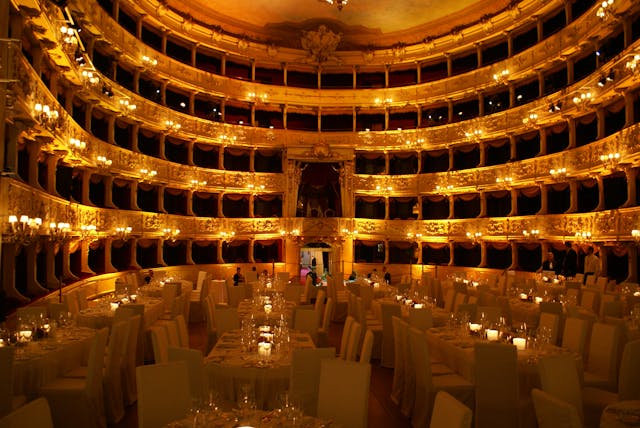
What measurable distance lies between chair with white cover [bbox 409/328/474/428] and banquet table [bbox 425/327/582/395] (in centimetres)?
19

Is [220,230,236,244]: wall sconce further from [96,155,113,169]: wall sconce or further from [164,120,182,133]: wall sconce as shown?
[96,155,113,169]: wall sconce

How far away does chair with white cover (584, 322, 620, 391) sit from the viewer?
6898 mm

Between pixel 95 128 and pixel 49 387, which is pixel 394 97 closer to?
pixel 95 128

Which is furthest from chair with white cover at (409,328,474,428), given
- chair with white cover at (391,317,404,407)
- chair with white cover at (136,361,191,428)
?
chair with white cover at (136,361,191,428)

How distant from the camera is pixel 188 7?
87.9 feet

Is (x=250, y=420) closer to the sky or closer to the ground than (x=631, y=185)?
closer to the ground

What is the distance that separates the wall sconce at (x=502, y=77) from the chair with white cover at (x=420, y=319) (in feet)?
61.5

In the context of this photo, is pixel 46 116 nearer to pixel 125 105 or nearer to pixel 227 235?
pixel 125 105

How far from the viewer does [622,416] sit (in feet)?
15.1

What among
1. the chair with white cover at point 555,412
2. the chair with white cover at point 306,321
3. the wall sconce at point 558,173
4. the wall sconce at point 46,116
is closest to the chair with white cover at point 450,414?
the chair with white cover at point 555,412

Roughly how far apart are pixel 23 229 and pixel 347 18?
22529mm

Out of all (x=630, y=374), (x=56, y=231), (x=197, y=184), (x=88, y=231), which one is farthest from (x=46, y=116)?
(x=197, y=184)

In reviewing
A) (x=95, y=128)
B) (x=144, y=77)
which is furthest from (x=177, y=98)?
(x=95, y=128)

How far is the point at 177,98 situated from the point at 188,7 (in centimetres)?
447
